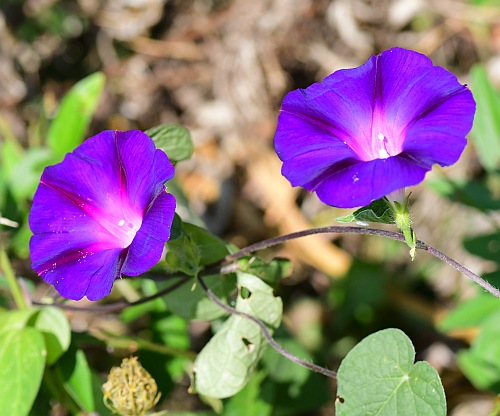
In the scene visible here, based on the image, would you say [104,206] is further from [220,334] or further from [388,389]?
[388,389]

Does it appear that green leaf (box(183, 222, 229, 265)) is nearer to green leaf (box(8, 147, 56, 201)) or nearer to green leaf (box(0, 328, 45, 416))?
green leaf (box(0, 328, 45, 416))

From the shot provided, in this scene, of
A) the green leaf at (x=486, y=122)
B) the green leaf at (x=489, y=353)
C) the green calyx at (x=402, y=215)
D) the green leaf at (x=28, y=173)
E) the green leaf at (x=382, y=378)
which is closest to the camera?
the green calyx at (x=402, y=215)

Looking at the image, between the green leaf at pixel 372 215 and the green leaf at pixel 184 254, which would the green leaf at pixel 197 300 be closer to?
the green leaf at pixel 184 254

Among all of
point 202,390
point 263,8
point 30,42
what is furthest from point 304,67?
point 202,390

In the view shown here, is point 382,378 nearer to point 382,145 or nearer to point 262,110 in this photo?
point 382,145

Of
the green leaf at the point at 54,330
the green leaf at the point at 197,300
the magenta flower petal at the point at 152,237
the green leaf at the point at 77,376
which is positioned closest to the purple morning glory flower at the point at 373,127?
the magenta flower petal at the point at 152,237

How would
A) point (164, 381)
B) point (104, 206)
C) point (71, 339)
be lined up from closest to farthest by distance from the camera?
point (104, 206), point (71, 339), point (164, 381)

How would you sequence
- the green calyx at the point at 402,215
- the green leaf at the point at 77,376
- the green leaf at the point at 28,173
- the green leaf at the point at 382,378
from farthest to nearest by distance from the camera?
the green leaf at the point at 28,173
the green leaf at the point at 77,376
the green leaf at the point at 382,378
the green calyx at the point at 402,215

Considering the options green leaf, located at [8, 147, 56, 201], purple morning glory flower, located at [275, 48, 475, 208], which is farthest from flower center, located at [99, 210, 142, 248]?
green leaf, located at [8, 147, 56, 201]
